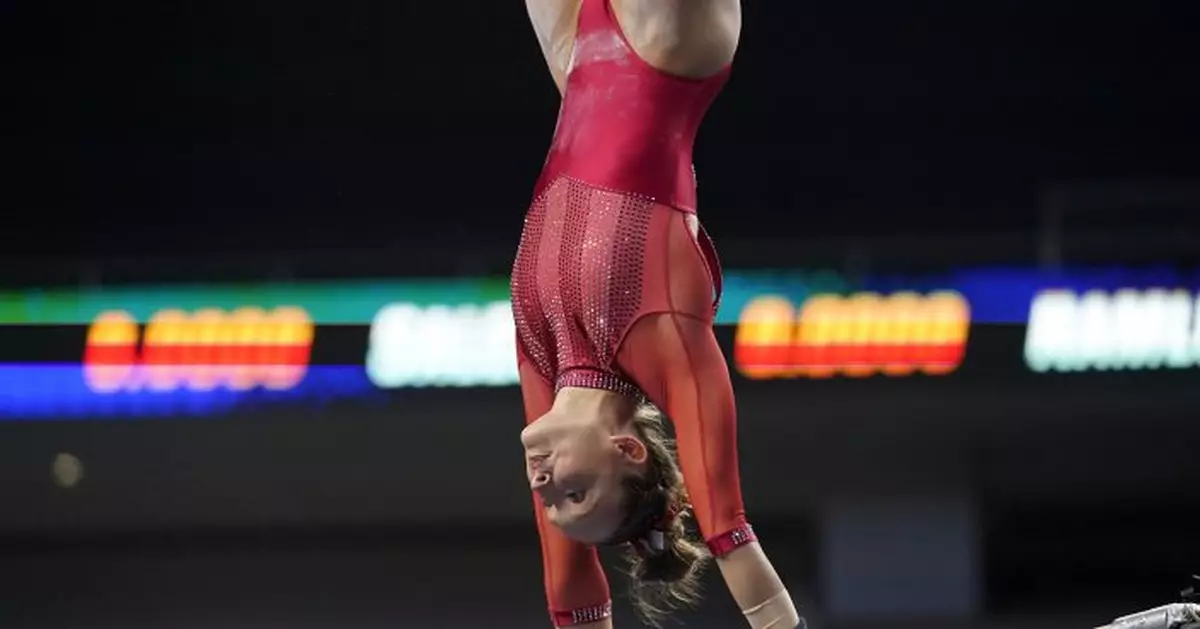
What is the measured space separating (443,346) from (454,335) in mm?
59

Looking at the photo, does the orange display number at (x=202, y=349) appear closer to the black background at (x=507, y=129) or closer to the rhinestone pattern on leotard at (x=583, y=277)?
the black background at (x=507, y=129)

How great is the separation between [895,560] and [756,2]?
1807 mm

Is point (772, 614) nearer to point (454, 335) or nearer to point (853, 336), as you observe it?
point (853, 336)

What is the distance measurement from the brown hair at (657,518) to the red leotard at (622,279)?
0.28 ft

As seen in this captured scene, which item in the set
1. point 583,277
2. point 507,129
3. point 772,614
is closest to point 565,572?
point 772,614

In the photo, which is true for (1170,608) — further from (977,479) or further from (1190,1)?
(1190,1)

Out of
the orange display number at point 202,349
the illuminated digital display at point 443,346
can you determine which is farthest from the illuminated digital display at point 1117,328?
the orange display number at point 202,349

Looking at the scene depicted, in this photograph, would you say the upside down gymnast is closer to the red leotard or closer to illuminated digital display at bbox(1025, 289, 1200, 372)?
the red leotard

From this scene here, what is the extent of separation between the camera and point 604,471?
2.22 metres

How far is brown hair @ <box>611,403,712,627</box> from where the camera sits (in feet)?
7.43

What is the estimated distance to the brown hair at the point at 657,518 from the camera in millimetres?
2264

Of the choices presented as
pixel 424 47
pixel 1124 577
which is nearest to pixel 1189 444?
pixel 1124 577

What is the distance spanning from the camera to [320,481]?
17.8ft

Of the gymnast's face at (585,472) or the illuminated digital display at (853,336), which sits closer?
the gymnast's face at (585,472)
